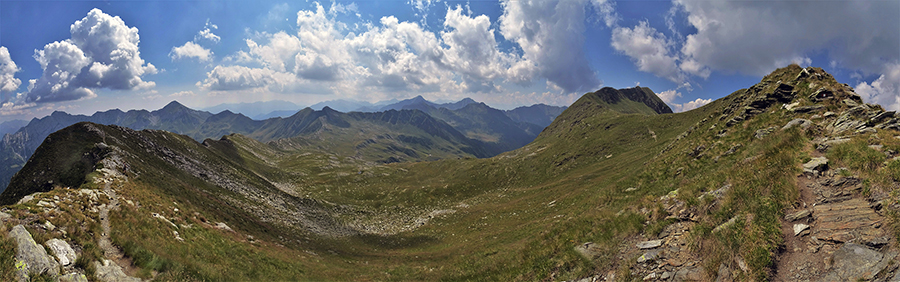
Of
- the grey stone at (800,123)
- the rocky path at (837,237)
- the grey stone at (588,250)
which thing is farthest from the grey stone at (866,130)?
the grey stone at (588,250)

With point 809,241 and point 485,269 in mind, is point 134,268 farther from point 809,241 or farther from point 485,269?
point 809,241

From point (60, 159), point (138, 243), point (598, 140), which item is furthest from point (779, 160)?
point (598, 140)

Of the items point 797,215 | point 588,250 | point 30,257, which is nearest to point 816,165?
point 797,215

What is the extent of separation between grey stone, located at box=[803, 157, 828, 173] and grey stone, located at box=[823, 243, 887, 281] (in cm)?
581

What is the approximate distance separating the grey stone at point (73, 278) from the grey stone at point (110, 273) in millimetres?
895

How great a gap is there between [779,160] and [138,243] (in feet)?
119

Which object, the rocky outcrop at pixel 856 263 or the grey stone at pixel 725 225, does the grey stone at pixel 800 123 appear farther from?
the rocky outcrop at pixel 856 263

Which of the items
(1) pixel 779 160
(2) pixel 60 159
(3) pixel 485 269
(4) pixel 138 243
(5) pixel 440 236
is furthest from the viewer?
(5) pixel 440 236

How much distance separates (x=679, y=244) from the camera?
12.9m

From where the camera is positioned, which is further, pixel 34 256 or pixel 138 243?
pixel 138 243

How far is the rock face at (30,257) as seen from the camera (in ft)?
35.6

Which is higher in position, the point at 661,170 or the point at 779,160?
the point at 779,160

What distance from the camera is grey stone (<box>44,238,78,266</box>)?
12617mm

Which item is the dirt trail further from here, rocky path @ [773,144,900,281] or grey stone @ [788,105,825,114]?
grey stone @ [788,105,825,114]
